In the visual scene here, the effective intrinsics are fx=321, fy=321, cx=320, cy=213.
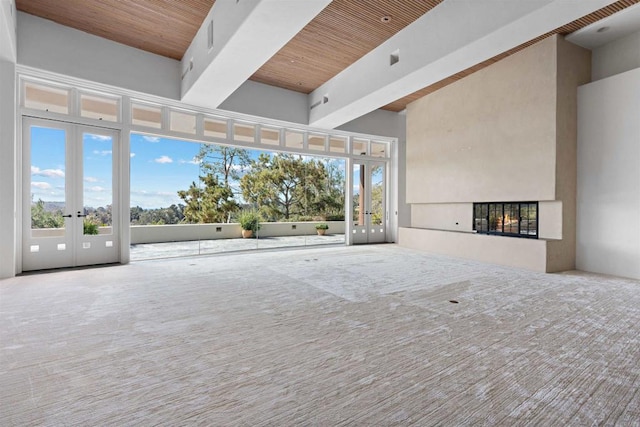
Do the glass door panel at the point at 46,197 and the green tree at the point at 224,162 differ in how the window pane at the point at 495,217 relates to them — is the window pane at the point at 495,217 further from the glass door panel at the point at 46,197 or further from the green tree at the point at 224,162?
the glass door panel at the point at 46,197

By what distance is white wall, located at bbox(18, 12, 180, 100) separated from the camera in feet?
17.1

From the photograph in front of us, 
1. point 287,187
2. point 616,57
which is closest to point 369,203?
point 287,187

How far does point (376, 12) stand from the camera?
4.92m

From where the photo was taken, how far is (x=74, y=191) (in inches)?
232

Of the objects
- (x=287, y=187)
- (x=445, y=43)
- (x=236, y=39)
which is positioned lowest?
(x=287, y=187)

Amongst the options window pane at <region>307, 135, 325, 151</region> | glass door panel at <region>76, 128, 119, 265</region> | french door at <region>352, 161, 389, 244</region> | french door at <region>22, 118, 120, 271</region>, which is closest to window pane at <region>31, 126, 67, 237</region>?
french door at <region>22, 118, 120, 271</region>

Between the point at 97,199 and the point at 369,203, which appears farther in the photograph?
the point at 369,203

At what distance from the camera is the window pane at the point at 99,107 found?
19.8 ft

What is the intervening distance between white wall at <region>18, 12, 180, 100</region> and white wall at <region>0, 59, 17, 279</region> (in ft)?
1.33

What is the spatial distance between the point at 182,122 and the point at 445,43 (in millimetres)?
5493

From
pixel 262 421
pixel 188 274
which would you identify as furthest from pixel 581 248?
pixel 188 274

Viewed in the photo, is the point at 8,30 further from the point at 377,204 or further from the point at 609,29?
the point at 609,29

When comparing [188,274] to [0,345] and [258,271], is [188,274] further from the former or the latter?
[0,345]

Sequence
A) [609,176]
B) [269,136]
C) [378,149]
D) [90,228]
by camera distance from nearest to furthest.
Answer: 1. [609,176]
2. [90,228]
3. [269,136]
4. [378,149]
